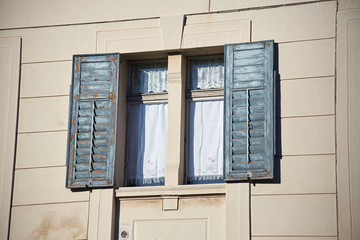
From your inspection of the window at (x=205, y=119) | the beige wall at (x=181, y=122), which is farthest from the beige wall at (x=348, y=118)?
the window at (x=205, y=119)

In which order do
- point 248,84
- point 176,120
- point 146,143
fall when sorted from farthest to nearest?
1. point 146,143
2. point 176,120
3. point 248,84

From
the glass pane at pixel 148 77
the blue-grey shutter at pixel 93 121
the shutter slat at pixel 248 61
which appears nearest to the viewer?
the shutter slat at pixel 248 61

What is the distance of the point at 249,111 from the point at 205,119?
0.86m

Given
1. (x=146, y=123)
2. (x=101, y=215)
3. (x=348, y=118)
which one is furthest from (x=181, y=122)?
(x=348, y=118)

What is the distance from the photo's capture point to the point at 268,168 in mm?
12844

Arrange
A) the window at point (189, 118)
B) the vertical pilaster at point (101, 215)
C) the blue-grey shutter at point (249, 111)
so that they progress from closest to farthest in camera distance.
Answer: the blue-grey shutter at point (249, 111), the window at point (189, 118), the vertical pilaster at point (101, 215)

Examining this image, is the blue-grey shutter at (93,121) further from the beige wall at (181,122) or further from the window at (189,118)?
the beige wall at (181,122)

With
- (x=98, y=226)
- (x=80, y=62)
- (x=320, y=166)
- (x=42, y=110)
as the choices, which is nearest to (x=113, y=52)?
(x=80, y=62)

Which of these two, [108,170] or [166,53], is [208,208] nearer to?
[108,170]

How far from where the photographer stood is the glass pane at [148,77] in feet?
46.3

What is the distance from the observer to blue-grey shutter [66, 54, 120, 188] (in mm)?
13477

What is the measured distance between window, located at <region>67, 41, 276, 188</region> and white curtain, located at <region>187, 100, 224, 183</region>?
14 mm

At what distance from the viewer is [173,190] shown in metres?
13.2

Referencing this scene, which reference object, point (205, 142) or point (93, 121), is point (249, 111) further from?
point (93, 121)
